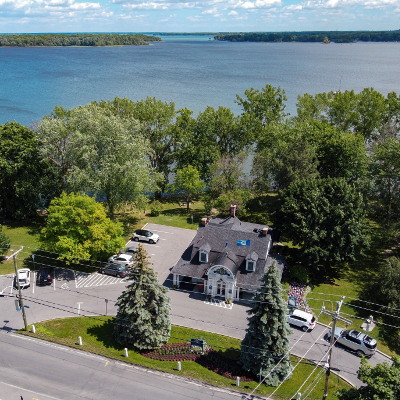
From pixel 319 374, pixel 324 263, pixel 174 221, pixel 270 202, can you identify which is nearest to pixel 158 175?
pixel 174 221

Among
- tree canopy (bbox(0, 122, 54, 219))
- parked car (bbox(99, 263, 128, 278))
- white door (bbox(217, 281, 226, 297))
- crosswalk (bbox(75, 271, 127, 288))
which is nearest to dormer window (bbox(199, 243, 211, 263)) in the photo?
white door (bbox(217, 281, 226, 297))

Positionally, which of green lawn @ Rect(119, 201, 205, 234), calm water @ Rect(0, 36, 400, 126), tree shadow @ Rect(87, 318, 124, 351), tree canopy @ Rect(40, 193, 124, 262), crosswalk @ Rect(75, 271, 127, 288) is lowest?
tree shadow @ Rect(87, 318, 124, 351)

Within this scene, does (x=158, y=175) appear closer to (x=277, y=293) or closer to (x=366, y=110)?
(x=277, y=293)

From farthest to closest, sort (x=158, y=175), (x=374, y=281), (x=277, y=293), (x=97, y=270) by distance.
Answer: (x=158, y=175)
(x=97, y=270)
(x=374, y=281)
(x=277, y=293)

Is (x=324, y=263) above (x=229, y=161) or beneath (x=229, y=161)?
beneath

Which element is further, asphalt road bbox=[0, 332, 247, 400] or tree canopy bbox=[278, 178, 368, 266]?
tree canopy bbox=[278, 178, 368, 266]

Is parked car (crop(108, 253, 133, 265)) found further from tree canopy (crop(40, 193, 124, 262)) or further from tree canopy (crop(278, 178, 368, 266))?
tree canopy (crop(278, 178, 368, 266))
